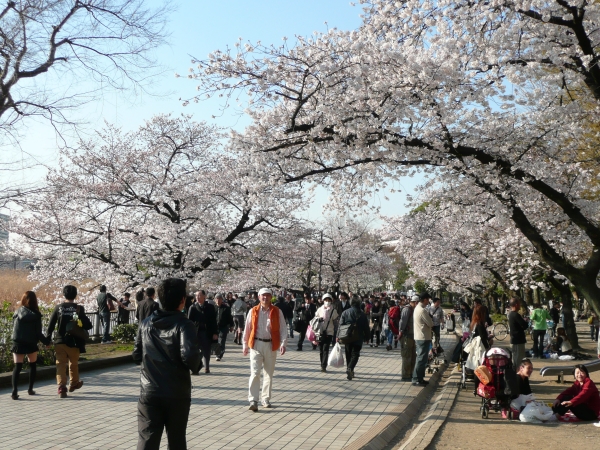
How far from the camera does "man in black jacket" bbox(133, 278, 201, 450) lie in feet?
13.8

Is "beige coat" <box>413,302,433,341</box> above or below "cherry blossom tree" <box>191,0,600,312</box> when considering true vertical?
below

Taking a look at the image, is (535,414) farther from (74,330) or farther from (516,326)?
(74,330)

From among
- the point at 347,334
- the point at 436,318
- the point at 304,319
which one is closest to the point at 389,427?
the point at 347,334

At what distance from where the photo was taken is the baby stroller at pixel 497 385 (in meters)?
8.84

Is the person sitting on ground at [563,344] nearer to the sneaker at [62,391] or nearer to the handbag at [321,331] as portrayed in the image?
the handbag at [321,331]

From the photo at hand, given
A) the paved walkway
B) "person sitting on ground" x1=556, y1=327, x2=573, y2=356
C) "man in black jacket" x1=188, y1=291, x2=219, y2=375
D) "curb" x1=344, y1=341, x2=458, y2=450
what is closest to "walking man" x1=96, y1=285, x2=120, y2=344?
the paved walkway

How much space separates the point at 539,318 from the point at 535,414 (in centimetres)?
930

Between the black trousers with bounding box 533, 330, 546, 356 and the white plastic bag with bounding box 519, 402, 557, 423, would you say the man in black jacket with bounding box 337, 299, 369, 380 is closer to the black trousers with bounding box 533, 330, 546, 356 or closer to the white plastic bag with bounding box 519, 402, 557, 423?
the white plastic bag with bounding box 519, 402, 557, 423

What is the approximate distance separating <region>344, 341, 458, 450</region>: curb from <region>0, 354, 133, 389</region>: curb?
6.09m

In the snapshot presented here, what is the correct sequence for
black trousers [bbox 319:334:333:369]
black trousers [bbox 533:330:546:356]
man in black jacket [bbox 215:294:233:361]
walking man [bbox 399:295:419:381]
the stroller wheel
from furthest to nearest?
1. black trousers [bbox 533:330:546:356]
2. man in black jacket [bbox 215:294:233:361]
3. black trousers [bbox 319:334:333:369]
4. walking man [bbox 399:295:419:381]
5. the stroller wheel

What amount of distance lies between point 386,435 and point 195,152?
59.0 feet

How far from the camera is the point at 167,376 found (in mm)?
4258

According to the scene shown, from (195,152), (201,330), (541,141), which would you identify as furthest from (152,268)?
(541,141)

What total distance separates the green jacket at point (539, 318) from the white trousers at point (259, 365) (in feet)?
36.4
